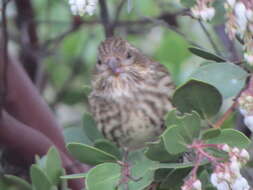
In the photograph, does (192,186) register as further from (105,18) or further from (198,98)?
(105,18)

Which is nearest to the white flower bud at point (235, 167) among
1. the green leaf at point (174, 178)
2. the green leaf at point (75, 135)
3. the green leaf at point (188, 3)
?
the green leaf at point (174, 178)

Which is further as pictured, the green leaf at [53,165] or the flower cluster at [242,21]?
the green leaf at [53,165]

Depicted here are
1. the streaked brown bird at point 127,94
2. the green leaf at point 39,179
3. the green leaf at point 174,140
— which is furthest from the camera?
the streaked brown bird at point 127,94

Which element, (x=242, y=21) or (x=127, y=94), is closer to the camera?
(x=242, y=21)

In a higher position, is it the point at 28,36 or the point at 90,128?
the point at 28,36

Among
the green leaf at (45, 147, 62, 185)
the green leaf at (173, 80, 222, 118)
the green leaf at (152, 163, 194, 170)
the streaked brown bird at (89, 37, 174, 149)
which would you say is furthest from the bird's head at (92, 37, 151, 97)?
the green leaf at (152, 163, 194, 170)

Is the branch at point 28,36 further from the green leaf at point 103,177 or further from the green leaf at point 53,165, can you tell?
the green leaf at point 103,177

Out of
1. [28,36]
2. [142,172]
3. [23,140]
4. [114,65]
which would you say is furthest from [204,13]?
[28,36]
